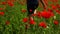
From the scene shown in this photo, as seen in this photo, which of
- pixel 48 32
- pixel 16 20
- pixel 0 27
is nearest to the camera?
pixel 48 32

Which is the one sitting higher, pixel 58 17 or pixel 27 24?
→ pixel 27 24

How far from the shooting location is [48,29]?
3857 mm

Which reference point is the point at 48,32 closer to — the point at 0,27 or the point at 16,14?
the point at 0,27

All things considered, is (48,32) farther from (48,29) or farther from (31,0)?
(31,0)

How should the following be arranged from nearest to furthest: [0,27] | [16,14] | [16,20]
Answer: [0,27] < [16,20] < [16,14]

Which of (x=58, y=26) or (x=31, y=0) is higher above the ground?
(x=31, y=0)

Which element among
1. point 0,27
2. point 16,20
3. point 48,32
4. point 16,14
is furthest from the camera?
point 16,14

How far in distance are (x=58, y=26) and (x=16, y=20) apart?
799 mm

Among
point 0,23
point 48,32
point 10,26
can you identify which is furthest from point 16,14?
point 48,32

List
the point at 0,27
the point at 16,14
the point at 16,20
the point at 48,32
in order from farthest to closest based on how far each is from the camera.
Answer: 1. the point at 16,14
2. the point at 16,20
3. the point at 0,27
4. the point at 48,32

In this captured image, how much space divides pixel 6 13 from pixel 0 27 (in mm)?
894

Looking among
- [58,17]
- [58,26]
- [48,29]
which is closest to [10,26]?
[48,29]

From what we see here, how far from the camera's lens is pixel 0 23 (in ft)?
14.1

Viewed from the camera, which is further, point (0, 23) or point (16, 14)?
point (16, 14)
